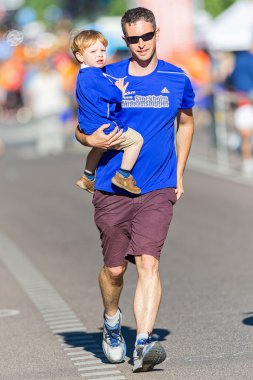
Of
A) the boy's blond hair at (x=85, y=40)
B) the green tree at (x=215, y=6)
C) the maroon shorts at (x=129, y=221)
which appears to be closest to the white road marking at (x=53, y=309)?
the maroon shorts at (x=129, y=221)

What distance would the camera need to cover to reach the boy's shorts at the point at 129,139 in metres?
7.34

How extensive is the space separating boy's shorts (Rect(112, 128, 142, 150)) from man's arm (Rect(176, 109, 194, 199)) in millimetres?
474

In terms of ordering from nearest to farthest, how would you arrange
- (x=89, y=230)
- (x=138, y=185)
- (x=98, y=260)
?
(x=138, y=185) < (x=98, y=260) < (x=89, y=230)

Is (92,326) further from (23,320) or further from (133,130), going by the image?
(133,130)

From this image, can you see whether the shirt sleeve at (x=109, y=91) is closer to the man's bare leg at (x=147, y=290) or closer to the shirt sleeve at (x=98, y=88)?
the shirt sleeve at (x=98, y=88)

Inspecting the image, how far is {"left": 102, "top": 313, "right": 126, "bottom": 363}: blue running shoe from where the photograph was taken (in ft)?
24.8

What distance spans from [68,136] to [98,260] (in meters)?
16.8

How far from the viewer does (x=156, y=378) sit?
Result: 23.1ft

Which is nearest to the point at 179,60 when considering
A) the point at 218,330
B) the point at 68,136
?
the point at 68,136

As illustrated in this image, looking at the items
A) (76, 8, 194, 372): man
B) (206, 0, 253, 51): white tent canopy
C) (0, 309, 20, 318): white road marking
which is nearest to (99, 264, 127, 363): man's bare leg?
(76, 8, 194, 372): man

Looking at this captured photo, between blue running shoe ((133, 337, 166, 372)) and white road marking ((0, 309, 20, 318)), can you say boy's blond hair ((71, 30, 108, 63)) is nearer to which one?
blue running shoe ((133, 337, 166, 372))

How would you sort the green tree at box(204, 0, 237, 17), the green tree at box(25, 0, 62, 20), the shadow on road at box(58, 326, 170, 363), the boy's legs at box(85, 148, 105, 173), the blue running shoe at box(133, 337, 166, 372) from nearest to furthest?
A: the blue running shoe at box(133, 337, 166, 372) → the boy's legs at box(85, 148, 105, 173) → the shadow on road at box(58, 326, 170, 363) → the green tree at box(204, 0, 237, 17) → the green tree at box(25, 0, 62, 20)

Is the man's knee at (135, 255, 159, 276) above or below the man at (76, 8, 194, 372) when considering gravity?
below

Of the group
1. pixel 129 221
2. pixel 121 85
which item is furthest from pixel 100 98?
pixel 129 221
